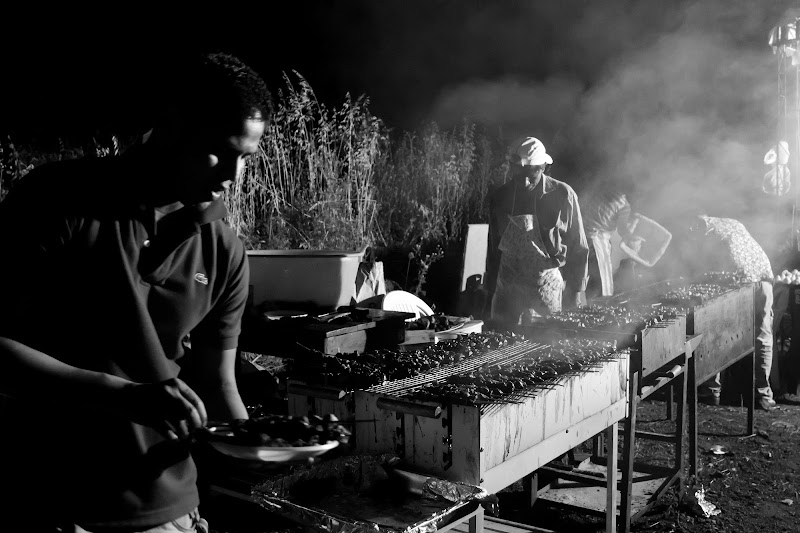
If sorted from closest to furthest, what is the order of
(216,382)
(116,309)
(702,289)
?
(116,309), (216,382), (702,289)

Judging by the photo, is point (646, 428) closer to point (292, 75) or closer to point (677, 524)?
point (677, 524)

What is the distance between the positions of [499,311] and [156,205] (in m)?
5.14

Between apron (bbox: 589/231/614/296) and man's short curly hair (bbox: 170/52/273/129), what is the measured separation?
621 centimetres

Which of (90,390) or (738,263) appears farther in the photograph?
(738,263)

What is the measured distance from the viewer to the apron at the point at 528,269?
608cm

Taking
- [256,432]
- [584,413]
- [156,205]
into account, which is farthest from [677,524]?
[156,205]

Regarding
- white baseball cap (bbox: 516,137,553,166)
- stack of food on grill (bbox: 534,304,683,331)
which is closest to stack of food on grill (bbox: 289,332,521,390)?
stack of food on grill (bbox: 534,304,683,331)

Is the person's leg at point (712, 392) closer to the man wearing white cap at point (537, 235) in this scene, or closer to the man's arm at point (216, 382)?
the man wearing white cap at point (537, 235)

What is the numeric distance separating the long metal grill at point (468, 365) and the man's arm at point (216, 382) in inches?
37.5

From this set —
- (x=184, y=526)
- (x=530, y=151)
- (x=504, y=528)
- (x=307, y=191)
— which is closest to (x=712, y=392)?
(x=530, y=151)

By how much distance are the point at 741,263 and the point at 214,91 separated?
617 centimetres

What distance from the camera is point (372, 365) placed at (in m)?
3.10

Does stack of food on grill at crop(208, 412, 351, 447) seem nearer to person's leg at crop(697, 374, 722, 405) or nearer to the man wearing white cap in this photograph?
the man wearing white cap

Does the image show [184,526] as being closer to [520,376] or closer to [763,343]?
[520,376]
